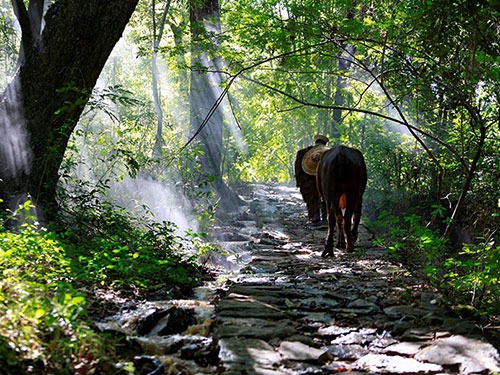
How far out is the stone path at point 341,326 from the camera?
3049 mm

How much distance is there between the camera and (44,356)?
2475mm

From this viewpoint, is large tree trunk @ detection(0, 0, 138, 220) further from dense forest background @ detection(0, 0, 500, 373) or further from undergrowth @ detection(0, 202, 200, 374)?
undergrowth @ detection(0, 202, 200, 374)

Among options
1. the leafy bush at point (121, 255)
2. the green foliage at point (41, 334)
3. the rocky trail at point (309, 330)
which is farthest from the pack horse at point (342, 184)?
the green foliage at point (41, 334)

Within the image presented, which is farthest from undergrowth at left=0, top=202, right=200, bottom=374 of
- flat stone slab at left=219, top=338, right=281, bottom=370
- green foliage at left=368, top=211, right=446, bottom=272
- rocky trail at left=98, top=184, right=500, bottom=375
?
green foliage at left=368, top=211, right=446, bottom=272

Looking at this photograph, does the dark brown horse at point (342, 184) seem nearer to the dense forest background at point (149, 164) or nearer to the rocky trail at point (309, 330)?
the dense forest background at point (149, 164)

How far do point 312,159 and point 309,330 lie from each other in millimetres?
7761

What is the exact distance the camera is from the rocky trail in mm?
3037

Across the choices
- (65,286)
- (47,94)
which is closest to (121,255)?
(65,286)

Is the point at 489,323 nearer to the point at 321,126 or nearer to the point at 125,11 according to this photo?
the point at 125,11

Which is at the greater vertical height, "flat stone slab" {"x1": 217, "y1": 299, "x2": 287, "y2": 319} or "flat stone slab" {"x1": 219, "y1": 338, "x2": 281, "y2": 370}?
"flat stone slab" {"x1": 219, "y1": 338, "x2": 281, "y2": 370}

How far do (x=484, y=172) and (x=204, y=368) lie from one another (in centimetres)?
684

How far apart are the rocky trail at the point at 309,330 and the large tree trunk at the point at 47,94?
2806 millimetres

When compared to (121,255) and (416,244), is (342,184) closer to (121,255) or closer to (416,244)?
(416,244)

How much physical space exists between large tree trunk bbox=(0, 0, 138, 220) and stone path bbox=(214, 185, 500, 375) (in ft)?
9.91
